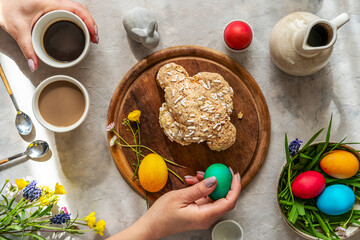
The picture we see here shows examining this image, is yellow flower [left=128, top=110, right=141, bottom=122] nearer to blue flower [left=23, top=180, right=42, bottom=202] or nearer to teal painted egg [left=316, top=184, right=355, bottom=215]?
blue flower [left=23, top=180, right=42, bottom=202]

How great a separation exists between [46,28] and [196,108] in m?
0.59

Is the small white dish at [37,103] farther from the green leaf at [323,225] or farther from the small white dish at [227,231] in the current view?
the green leaf at [323,225]

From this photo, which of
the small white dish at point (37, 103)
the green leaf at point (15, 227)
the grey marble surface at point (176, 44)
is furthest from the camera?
the grey marble surface at point (176, 44)

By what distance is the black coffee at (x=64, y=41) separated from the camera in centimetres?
110

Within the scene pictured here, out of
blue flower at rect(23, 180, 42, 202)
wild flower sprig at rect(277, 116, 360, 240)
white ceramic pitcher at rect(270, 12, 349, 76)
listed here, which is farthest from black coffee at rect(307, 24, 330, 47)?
blue flower at rect(23, 180, 42, 202)

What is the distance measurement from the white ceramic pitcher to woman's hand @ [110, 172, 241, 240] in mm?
430

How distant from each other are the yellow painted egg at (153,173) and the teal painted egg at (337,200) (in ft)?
1.80

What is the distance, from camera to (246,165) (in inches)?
45.6

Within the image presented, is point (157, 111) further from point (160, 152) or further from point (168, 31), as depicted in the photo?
point (168, 31)

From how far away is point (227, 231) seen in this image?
1.17 metres

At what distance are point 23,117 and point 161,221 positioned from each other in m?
0.65

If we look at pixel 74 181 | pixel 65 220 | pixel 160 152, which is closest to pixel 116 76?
pixel 160 152

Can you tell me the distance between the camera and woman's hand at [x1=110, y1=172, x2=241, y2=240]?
991mm

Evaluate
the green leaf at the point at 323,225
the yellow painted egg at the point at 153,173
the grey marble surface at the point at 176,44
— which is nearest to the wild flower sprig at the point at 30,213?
the grey marble surface at the point at 176,44
